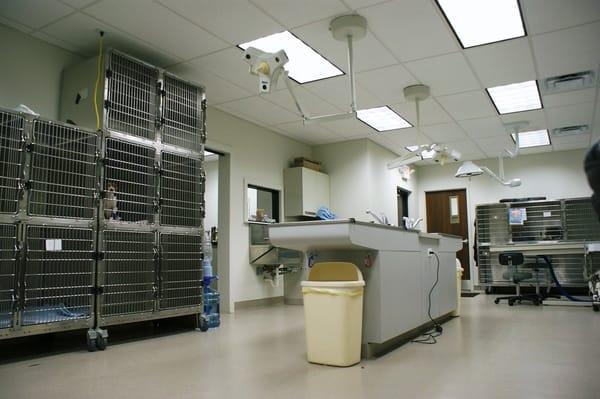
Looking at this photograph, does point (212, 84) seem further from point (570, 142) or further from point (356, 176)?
point (570, 142)

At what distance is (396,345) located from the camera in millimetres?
3504

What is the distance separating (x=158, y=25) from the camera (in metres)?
3.82

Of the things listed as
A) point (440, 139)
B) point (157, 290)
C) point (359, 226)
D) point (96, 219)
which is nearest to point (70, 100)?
point (96, 219)

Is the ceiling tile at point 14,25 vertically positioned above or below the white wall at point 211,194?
above

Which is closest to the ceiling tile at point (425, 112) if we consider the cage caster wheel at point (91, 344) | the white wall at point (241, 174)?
the white wall at point (241, 174)

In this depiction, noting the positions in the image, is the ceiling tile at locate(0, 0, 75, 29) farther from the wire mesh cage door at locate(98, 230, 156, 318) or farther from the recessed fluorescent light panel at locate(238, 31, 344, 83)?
the wire mesh cage door at locate(98, 230, 156, 318)

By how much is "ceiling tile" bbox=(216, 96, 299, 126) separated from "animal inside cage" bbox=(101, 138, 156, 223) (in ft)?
6.50

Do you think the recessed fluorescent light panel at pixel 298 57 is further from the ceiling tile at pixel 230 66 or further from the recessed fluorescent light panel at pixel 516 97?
the recessed fluorescent light panel at pixel 516 97

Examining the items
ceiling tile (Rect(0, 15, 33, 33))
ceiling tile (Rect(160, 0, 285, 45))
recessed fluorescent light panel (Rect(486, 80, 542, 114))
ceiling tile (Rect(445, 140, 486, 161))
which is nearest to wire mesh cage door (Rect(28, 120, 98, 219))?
ceiling tile (Rect(0, 15, 33, 33))

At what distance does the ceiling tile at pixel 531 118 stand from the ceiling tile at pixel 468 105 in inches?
14.0

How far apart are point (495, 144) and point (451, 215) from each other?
2103 millimetres

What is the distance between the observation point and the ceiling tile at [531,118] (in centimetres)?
637

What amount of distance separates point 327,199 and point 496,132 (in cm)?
308

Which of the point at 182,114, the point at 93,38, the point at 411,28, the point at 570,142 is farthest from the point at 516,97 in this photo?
the point at 93,38
